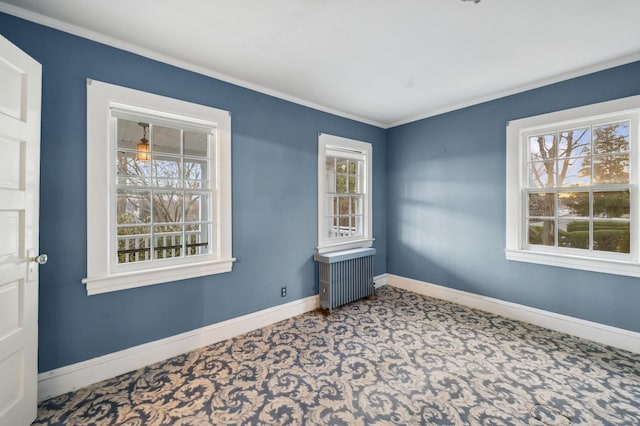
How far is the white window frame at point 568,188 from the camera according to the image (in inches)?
103

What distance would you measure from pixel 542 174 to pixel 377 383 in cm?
301

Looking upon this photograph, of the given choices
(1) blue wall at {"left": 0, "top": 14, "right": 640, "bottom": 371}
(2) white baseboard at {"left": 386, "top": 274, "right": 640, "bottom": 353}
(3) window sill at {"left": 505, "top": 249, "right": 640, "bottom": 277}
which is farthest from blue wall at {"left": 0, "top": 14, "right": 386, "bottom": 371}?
(3) window sill at {"left": 505, "top": 249, "right": 640, "bottom": 277}

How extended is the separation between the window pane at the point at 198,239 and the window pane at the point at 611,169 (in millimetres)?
4111

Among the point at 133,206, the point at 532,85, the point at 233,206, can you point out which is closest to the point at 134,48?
the point at 133,206

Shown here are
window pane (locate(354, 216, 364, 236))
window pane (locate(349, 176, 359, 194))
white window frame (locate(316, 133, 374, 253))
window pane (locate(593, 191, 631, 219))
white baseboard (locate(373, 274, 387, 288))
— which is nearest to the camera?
window pane (locate(593, 191, 631, 219))

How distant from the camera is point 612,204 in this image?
278 centimetres

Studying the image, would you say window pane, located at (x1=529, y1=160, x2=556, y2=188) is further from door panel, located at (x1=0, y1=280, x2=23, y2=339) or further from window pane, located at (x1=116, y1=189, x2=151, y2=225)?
door panel, located at (x1=0, y1=280, x2=23, y2=339)

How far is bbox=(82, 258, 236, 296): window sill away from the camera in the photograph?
2.17m

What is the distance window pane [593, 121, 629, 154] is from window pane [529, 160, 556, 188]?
0.39 meters

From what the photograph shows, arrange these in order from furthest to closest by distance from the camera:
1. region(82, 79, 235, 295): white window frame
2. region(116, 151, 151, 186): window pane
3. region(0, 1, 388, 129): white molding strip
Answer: region(116, 151, 151, 186): window pane → region(82, 79, 235, 295): white window frame → region(0, 1, 388, 129): white molding strip

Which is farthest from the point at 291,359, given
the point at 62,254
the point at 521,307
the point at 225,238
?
the point at 521,307

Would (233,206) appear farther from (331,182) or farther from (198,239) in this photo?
(331,182)

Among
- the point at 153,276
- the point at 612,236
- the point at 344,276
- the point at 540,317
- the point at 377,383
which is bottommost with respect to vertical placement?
the point at 377,383

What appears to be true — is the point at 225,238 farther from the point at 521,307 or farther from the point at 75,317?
the point at 521,307
